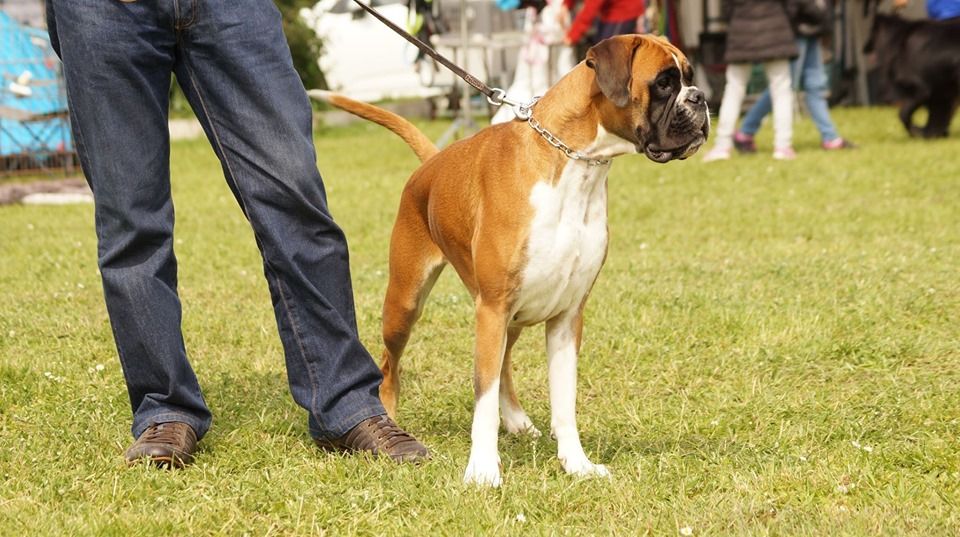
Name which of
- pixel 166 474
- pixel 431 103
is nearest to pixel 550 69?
pixel 431 103

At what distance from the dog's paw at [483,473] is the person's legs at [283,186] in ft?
→ 1.68

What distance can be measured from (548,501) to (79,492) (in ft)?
4.67

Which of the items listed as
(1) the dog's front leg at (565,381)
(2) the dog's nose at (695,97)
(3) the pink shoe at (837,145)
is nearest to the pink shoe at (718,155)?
(3) the pink shoe at (837,145)

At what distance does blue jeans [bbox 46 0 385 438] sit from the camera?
3666mm

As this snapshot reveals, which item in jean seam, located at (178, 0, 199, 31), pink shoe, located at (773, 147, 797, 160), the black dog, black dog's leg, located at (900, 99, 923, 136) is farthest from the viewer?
black dog's leg, located at (900, 99, 923, 136)

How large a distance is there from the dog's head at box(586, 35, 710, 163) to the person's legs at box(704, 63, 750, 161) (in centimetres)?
868

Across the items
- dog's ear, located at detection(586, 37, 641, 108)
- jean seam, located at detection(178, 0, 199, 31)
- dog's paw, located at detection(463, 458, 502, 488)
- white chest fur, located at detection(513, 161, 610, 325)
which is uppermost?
jean seam, located at detection(178, 0, 199, 31)

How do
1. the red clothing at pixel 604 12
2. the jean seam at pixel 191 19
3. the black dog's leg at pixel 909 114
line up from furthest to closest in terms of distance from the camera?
the black dog's leg at pixel 909 114 → the red clothing at pixel 604 12 → the jean seam at pixel 191 19

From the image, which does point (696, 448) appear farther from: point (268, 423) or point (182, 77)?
point (182, 77)

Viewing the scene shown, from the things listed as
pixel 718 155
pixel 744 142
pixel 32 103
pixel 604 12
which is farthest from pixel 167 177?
pixel 32 103

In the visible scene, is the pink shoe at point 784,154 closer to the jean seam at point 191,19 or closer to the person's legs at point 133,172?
the person's legs at point 133,172

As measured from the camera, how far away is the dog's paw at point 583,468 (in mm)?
3688

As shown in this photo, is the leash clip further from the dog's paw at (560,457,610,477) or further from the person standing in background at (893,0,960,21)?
the person standing in background at (893,0,960,21)

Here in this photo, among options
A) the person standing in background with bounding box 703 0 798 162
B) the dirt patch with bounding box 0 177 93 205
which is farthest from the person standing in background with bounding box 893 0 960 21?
the dirt patch with bounding box 0 177 93 205
